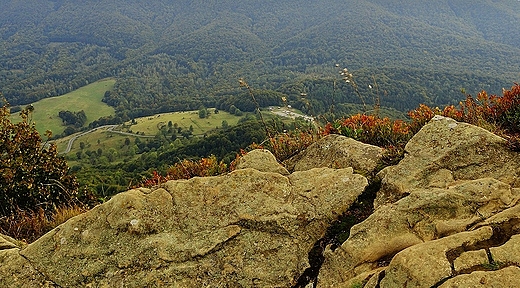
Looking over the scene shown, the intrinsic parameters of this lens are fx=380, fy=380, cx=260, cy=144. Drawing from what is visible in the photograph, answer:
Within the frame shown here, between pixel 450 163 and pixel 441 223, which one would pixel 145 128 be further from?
pixel 441 223

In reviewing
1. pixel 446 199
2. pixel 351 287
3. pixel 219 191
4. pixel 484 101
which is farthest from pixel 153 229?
pixel 484 101

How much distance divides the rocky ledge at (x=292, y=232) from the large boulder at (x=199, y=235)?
16 mm

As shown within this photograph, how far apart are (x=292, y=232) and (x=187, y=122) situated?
17503 centimetres

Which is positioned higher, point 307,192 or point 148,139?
point 307,192

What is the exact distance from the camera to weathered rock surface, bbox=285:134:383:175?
7.98m

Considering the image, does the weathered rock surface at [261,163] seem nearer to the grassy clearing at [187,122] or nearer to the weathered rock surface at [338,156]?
the weathered rock surface at [338,156]

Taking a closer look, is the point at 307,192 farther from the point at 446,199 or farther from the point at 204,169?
the point at 204,169

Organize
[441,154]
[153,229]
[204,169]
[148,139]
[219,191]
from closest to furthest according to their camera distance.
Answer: [153,229], [219,191], [441,154], [204,169], [148,139]

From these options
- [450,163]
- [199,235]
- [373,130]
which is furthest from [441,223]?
[373,130]

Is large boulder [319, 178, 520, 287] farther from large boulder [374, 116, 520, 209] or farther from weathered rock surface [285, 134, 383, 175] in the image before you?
weathered rock surface [285, 134, 383, 175]

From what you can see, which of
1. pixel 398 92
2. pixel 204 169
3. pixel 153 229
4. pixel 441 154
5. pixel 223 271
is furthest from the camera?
pixel 398 92

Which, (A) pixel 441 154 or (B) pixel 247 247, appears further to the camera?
(A) pixel 441 154

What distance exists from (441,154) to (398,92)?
20510 cm

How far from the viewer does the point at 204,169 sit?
9.48m
